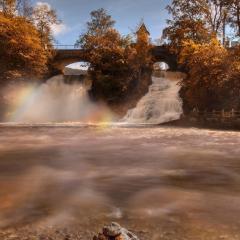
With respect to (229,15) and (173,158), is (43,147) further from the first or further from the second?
(229,15)

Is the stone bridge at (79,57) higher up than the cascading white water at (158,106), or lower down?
higher up

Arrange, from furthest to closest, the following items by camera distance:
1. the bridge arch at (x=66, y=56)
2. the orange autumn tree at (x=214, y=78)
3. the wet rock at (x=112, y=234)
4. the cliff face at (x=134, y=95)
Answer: the bridge arch at (x=66, y=56), the cliff face at (x=134, y=95), the orange autumn tree at (x=214, y=78), the wet rock at (x=112, y=234)

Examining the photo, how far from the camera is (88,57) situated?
4947 centimetres

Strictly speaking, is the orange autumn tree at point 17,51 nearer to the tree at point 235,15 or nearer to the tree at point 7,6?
the tree at point 7,6

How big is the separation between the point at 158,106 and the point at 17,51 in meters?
17.2

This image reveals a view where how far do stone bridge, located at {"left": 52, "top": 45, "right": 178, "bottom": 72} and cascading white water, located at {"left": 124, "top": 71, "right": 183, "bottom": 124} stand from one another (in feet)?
27.9

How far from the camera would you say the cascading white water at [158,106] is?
38719 millimetres

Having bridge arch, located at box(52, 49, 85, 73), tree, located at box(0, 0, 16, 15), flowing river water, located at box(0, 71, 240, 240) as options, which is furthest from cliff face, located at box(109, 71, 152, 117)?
flowing river water, located at box(0, 71, 240, 240)

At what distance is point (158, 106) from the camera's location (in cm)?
4000

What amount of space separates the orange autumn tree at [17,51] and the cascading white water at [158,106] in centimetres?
1275

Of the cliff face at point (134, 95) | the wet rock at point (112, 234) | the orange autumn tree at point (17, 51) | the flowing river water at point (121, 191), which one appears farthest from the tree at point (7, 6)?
the wet rock at point (112, 234)

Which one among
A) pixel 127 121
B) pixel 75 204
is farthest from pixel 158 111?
pixel 75 204

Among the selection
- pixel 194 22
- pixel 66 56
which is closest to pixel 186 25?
pixel 194 22

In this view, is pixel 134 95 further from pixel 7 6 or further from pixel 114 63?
pixel 7 6
